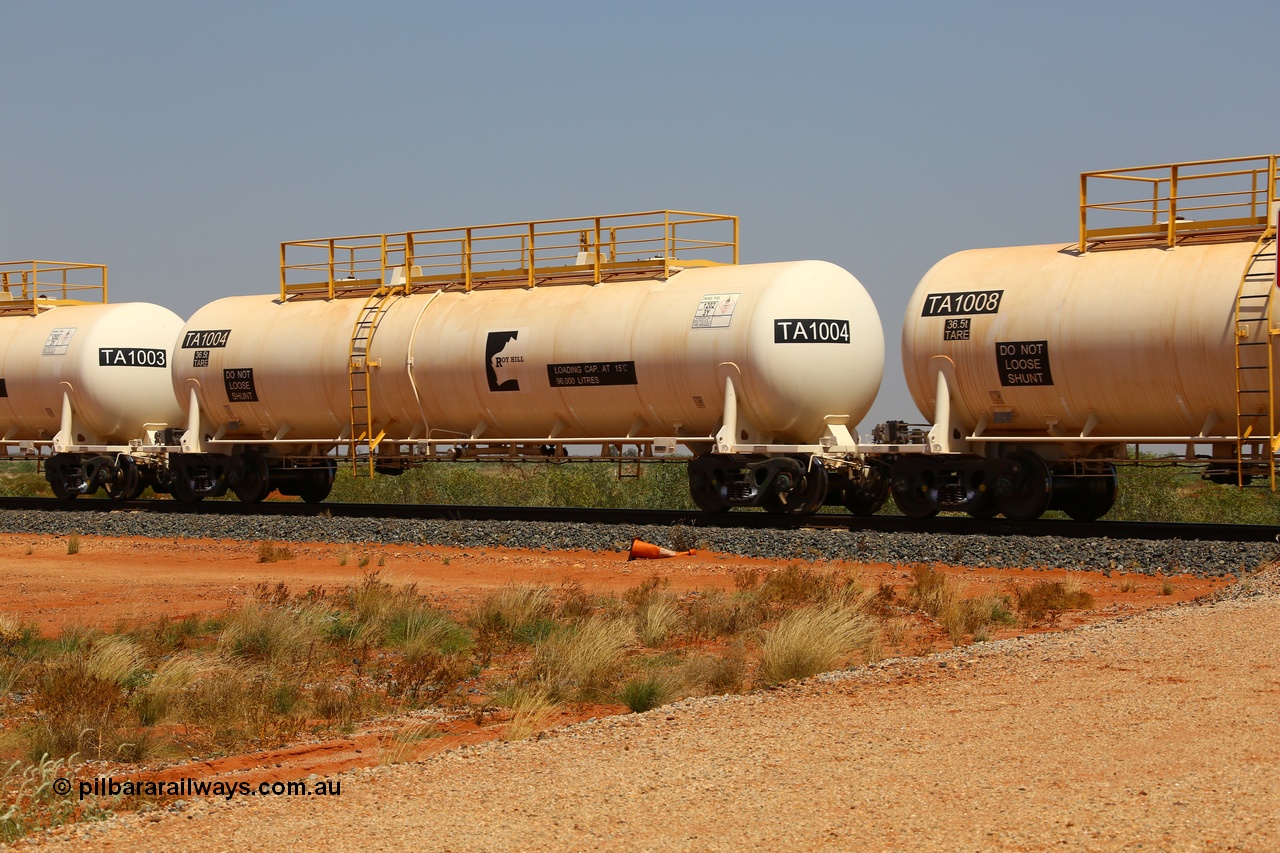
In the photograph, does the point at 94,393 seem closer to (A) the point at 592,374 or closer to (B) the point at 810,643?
(A) the point at 592,374

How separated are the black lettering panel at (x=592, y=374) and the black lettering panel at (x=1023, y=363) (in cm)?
600

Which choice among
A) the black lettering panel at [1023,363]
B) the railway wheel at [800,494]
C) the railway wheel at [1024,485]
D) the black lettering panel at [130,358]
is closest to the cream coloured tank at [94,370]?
the black lettering panel at [130,358]

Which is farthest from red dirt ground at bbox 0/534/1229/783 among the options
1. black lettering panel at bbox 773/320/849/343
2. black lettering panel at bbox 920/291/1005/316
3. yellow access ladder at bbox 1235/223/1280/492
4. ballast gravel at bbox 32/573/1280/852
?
black lettering panel at bbox 920/291/1005/316

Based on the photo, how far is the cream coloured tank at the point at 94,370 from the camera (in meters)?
31.3

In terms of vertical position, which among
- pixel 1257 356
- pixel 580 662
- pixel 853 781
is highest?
pixel 1257 356

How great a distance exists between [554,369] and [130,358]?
12.1 meters

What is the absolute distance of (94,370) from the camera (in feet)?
102

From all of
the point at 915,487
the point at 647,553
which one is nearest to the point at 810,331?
the point at 915,487

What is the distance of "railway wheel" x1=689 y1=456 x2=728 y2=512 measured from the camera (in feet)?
78.3

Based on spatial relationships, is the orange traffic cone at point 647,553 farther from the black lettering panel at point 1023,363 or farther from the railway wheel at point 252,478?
the railway wheel at point 252,478

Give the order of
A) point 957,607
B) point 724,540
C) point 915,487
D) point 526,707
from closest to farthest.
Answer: point 526,707, point 957,607, point 724,540, point 915,487

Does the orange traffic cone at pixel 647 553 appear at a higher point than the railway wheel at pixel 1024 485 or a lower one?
lower

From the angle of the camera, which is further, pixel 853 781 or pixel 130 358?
pixel 130 358

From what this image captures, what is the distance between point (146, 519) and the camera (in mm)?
27062
